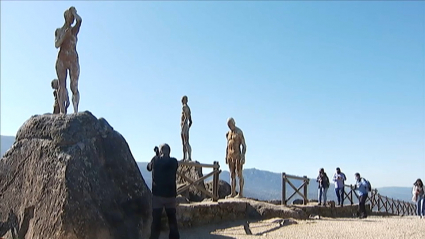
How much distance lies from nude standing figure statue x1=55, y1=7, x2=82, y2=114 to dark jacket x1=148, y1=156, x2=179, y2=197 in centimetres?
345

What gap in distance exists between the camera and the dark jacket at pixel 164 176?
5547mm

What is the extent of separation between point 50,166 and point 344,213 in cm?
1226

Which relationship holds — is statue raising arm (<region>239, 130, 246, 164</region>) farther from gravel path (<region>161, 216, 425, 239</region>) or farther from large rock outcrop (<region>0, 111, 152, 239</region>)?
large rock outcrop (<region>0, 111, 152, 239</region>)

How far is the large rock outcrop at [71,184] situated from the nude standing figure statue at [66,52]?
2.09 meters

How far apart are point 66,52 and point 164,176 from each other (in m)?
4.12

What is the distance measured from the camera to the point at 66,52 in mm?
8156

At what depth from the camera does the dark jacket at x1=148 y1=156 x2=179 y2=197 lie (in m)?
5.55

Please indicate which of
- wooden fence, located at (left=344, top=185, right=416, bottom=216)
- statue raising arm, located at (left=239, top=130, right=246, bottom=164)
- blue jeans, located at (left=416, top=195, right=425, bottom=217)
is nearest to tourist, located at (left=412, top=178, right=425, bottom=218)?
blue jeans, located at (left=416, top=195, right=425, bottom=217)

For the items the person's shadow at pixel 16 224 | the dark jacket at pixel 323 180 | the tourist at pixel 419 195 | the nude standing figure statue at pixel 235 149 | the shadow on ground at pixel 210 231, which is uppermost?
the nude standing figure statue at pixel 235 149

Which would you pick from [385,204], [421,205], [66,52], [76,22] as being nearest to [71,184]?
[66,52]

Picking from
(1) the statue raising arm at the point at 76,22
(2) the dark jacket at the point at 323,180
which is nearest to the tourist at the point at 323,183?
(2) the dark jacket at the point at 323,180

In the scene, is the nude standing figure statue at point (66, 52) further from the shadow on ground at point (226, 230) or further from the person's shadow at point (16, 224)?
the shadow on ground at point (226, 230)

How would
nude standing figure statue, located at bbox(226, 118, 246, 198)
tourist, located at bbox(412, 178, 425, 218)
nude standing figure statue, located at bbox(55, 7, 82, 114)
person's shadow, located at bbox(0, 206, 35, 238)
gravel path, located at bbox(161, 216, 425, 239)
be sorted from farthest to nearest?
tourist, located at bbox(412, 178, 425, 218) < nude standing figure statue, located at bbox(226, 118, 246, 198) < nude standing figure statue, located at bbox(55, 7, 82, 114) < gravel path, located at bbox(161, 216, 425, 239) < person's shadow, located at bbox(0, 206, 35, 238)

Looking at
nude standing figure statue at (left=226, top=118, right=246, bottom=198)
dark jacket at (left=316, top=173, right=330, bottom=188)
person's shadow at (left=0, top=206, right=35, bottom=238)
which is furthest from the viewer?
dark jacket at (left=316, top=173, right=330, bottom=188)
